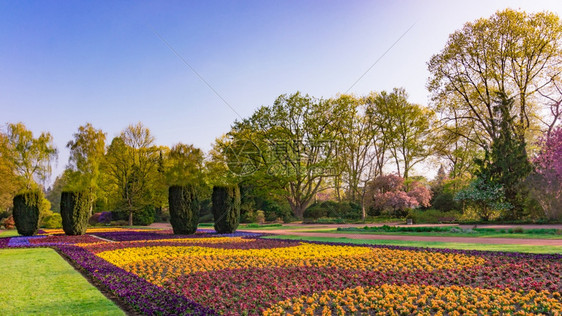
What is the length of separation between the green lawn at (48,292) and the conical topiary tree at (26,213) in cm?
1114

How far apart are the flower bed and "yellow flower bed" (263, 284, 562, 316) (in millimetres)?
16

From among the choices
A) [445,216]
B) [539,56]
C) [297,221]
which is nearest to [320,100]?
[297,221]

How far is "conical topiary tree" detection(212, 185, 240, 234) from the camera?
65.9 feet

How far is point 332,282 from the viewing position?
6.83m

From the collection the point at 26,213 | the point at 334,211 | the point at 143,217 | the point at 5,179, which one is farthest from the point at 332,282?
the point at 5,179

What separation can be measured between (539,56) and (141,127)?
1310 inches

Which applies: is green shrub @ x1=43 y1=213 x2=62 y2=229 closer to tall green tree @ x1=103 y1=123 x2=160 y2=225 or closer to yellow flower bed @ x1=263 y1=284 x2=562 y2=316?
tall green tree @ x1=103 y1=123 x2=160 y2=225

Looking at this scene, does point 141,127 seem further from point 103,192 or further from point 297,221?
point 297,221

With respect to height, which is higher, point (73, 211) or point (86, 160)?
point (86, 160)

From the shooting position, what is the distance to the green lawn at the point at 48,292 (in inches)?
211

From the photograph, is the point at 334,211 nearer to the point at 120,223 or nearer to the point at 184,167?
the point at 184,167

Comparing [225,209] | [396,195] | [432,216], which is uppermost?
[396,195]

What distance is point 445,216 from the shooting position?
2967 centimetres

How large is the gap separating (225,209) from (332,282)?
1397 centimetres
